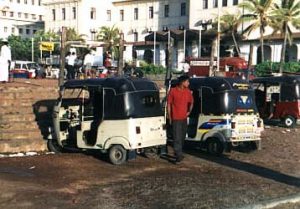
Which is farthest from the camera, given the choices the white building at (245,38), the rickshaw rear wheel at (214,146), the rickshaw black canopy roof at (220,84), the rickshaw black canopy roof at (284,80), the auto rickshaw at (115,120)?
the white building at (245,38)

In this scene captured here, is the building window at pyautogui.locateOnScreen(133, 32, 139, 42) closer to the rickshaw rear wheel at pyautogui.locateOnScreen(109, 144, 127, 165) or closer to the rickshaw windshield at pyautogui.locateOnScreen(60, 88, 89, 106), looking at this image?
the rickshaw windshield at pyautogui.locateOnScreen(60, 88, 89, 106)

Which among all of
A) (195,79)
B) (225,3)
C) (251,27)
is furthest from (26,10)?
(195,79)

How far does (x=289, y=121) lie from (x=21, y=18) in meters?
130

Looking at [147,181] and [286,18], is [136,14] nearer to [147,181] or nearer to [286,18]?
[286,18]

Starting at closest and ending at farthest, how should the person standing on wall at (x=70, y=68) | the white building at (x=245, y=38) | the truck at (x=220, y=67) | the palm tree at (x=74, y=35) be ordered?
the person standing on wall at (x=70, y=68) < the truck at (x=220, y=67) < the white building at (x=245, y=38) < the palm tree at (x=74, y=35)

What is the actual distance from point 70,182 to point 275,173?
3883mm

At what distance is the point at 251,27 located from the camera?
2613 inches

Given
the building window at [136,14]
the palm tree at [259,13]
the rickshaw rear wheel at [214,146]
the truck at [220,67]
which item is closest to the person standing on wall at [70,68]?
the rickshaw rear wheel at [214,146]

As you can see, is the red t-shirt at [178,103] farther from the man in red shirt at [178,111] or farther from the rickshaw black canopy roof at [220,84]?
the rickshaw black canopy roof at [220,84]

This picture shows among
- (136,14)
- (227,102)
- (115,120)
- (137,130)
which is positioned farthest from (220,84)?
(136,14)

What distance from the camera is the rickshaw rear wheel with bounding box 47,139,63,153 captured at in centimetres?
1265

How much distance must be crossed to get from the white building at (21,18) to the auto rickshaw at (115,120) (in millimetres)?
119682

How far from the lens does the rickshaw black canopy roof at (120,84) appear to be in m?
11.4

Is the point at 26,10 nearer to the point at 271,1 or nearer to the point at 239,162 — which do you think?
the point at 271,1
